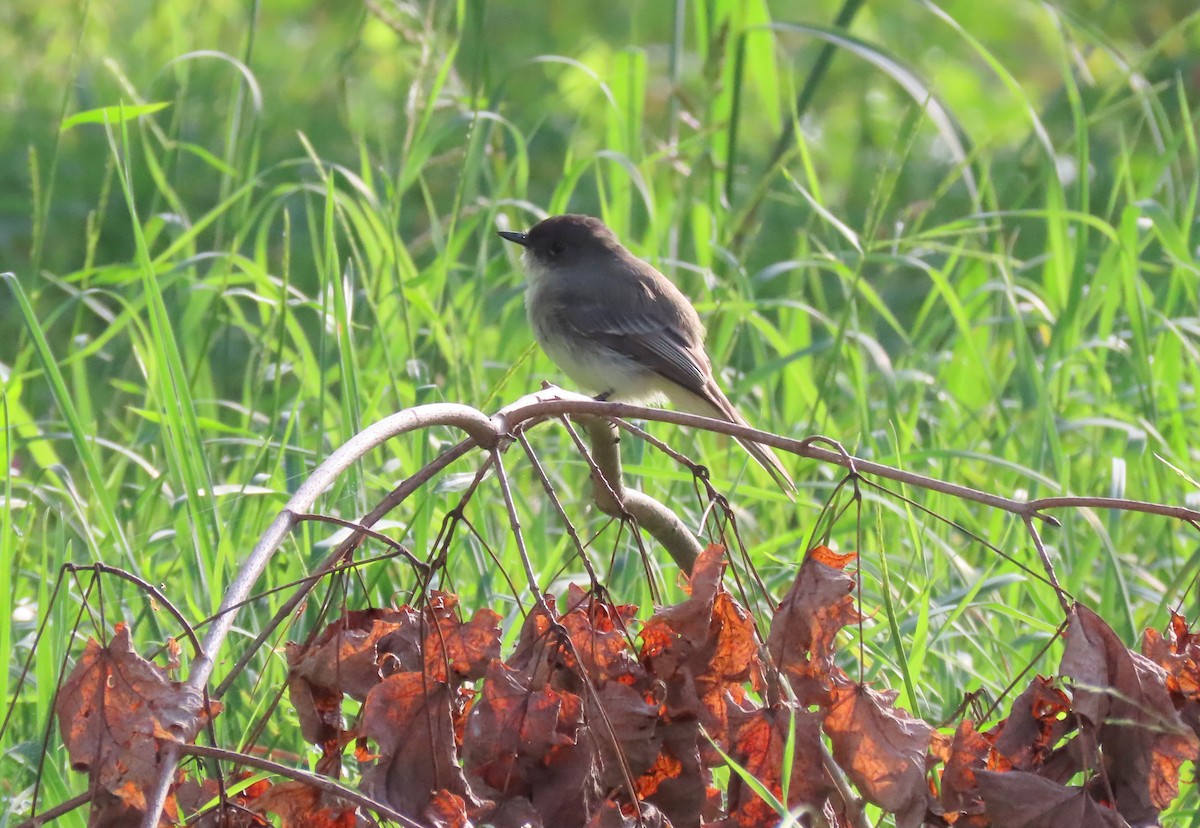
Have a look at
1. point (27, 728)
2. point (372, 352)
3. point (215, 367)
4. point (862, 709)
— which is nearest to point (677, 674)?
point (862, 709)

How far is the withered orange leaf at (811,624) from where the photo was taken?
1.30 m

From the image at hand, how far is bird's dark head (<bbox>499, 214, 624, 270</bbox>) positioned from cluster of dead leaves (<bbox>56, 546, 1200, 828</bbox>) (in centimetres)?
224

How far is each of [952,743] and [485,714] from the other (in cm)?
45

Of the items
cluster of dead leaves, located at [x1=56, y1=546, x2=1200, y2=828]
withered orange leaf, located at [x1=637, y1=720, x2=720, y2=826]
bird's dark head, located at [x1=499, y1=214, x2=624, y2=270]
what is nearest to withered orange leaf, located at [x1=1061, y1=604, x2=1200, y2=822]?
cluster of dead leaves, located at [x1=56, y1=546, x2=1200, y2=828]

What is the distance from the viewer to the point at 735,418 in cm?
314

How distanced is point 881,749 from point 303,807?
1.65ft

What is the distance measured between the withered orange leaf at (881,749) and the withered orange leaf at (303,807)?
434mm

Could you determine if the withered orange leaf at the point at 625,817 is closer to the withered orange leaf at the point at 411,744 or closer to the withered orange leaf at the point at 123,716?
the withered orange leaf at the point at 411,744

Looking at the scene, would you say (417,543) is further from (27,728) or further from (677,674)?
(677,674)

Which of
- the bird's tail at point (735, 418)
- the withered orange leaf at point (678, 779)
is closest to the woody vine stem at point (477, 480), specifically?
the withered orange leaf at point (678, 779)

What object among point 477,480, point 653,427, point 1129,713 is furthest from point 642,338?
point 1129,713

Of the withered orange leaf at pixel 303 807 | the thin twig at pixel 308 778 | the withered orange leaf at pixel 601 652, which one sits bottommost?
the withered orange leaf at pixel 303 807

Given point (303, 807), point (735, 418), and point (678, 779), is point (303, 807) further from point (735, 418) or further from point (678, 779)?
point (735, 418)

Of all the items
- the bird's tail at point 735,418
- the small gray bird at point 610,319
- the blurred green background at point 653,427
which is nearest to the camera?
the blurred green background at point 653,427
